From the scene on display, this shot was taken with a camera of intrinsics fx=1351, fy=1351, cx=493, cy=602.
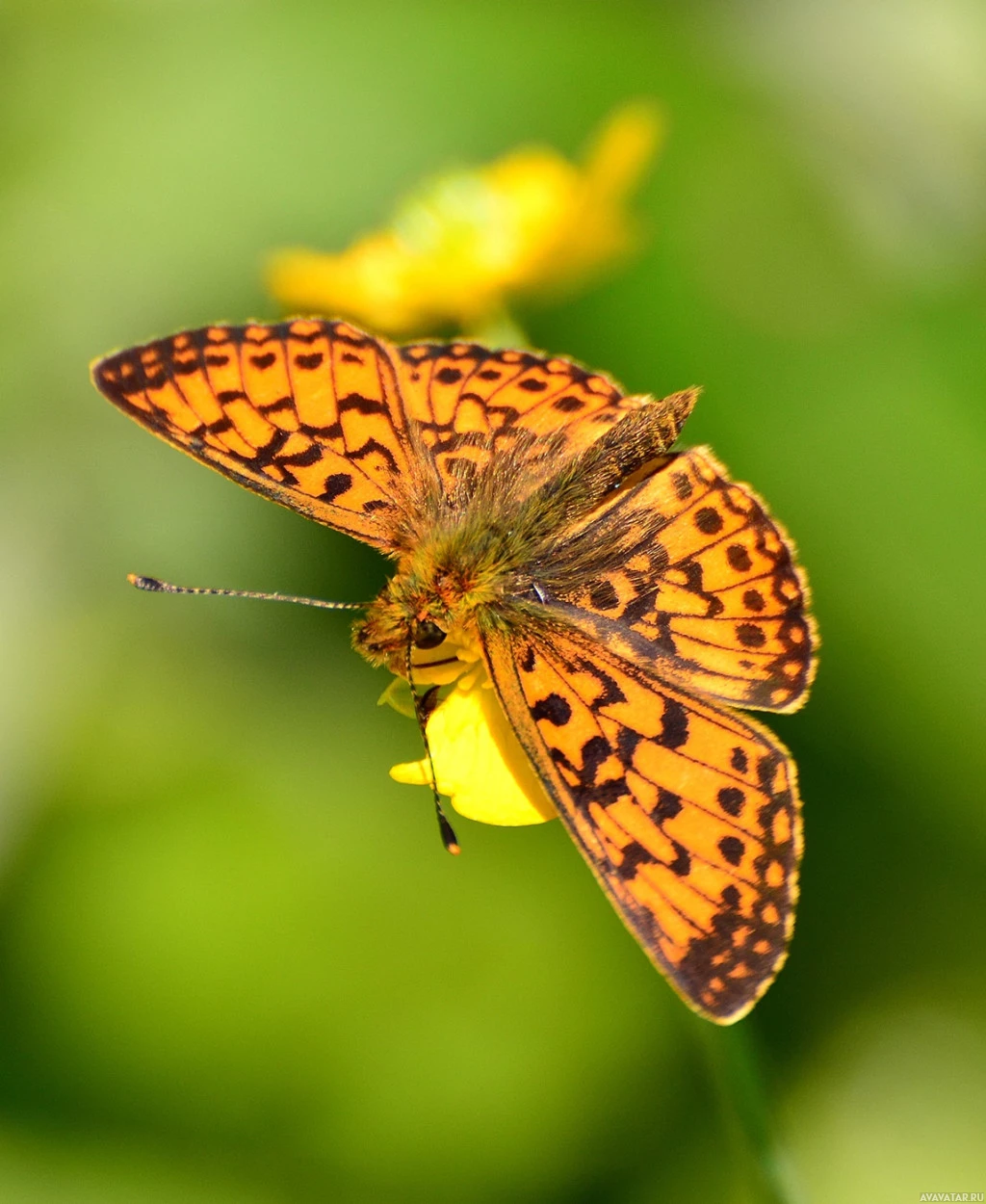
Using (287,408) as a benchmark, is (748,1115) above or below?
below

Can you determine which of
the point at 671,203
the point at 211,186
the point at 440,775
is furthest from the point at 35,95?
the point at 440,775

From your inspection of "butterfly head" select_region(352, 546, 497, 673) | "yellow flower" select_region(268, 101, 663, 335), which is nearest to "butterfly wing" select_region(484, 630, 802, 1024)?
"butterfly head" select_region(352, 546, 497, 673)

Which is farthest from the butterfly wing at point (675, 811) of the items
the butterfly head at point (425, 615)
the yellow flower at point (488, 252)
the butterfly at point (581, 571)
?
the yellow flower at point (488, 252)

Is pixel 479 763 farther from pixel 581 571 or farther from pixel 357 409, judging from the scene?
pixel 357 409

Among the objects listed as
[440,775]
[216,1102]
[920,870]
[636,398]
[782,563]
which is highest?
[636,398]

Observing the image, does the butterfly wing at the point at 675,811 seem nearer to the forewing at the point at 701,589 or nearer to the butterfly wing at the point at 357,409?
the forewing at the point at 701,589

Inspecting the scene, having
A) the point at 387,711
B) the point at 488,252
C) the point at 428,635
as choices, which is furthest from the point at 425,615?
the point at 488,252

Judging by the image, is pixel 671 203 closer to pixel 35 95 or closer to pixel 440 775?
pixel 35 95
